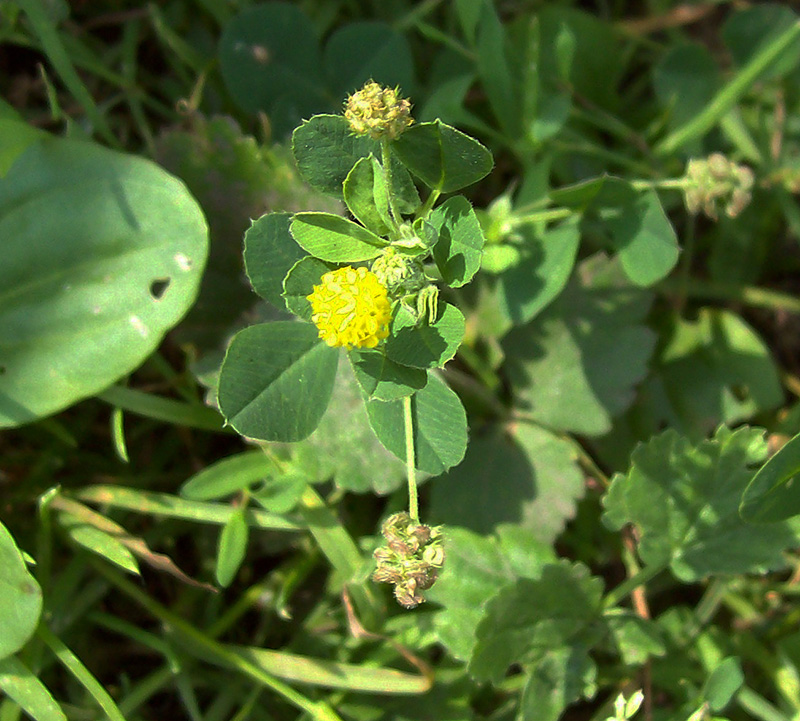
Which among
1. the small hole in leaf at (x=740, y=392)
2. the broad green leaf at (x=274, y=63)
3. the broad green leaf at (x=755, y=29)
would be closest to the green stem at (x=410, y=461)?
the broad green leaf at (x=274, y=63)

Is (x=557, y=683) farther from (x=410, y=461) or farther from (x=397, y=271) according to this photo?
(x=397, y=271)

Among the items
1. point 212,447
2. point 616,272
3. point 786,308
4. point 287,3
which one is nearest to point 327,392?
point 212,447

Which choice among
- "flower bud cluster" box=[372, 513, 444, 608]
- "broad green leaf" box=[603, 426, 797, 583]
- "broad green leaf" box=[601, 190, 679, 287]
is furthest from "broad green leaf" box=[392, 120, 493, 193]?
"broad green leaf" box=[603, 426, 797, 583]

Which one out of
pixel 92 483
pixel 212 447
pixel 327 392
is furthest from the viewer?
pixel 212 447

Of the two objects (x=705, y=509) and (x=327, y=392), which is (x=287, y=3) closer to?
(x=327, y=392)

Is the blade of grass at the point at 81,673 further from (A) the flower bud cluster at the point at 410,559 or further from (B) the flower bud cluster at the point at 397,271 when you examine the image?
(B) the flower bud cluster at the point at 397,271

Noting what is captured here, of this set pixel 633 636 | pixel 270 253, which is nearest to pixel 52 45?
pixel 270 253
